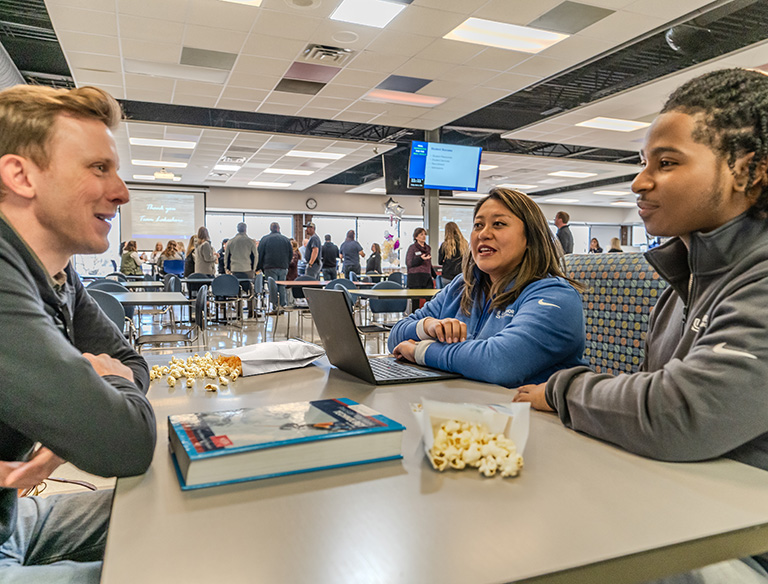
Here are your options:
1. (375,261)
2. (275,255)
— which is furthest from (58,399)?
(375,261)

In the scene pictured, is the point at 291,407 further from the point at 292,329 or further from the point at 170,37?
the point at 292,329

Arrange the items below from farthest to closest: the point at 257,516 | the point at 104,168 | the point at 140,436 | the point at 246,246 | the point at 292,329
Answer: the point at 246,246
the point at 292,329
the point at 104,168
the point at 140,436
the point at 257,516

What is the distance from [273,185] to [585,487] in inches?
580

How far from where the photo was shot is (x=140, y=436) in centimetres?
69

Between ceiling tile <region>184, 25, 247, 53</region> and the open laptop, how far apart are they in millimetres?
4427

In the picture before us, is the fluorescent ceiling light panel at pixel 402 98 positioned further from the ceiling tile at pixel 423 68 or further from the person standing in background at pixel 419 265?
the person standing in background at pixel 419 265

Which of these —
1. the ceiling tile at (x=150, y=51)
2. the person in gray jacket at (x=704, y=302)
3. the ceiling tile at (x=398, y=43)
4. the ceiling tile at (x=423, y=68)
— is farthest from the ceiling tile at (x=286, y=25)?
the person in gray jacket at (x=704, y=302)

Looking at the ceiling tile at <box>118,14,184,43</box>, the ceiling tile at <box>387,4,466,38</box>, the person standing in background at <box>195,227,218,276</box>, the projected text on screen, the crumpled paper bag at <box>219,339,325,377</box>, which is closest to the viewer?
the crumpled paper bag at <box>219,339,325,377</box>

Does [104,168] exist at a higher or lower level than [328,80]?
lower

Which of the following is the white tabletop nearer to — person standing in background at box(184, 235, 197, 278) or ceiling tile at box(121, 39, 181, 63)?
ceiling tile at box(121, 39, 181, 63)

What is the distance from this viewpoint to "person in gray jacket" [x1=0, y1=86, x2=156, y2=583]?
657mm

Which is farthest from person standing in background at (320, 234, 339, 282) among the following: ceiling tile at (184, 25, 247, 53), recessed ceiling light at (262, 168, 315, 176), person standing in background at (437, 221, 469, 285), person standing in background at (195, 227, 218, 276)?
ceiling tile at (184, 25, 247, 53)

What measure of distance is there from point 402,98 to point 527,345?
6.28 m

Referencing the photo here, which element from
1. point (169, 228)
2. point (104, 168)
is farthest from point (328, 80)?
point (169, 228)
